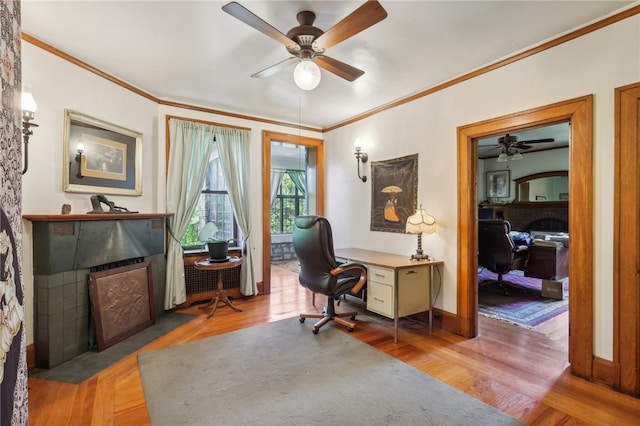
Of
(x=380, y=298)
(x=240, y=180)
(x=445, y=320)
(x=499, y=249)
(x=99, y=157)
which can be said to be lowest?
(x=445, y=320)

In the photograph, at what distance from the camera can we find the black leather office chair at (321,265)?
9.40ft

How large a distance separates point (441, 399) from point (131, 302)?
2.89 metres

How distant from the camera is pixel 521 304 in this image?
3.92 m

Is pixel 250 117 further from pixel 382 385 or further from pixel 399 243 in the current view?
pixel 382 385

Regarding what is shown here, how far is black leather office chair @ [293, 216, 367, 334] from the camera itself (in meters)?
2.87

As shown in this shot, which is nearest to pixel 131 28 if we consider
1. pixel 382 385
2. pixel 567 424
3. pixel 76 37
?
pixel 76 37

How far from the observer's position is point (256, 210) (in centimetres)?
435

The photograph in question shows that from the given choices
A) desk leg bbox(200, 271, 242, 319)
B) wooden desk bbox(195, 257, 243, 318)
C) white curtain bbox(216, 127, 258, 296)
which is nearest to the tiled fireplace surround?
wooden desk bbox(195, 257, 243, 318)

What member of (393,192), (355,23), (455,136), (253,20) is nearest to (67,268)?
(253,20)

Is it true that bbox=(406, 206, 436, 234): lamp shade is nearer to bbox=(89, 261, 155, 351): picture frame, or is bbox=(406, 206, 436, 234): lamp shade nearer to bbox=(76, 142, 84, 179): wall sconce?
bbox=(89, 261, 155, 351): picture frame

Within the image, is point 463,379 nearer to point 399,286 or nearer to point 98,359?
point 399,286

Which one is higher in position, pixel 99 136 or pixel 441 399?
pixel 99 136

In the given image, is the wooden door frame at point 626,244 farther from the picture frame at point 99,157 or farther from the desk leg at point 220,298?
the picture frame at point 99,157

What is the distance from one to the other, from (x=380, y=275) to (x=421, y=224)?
0.70 m
